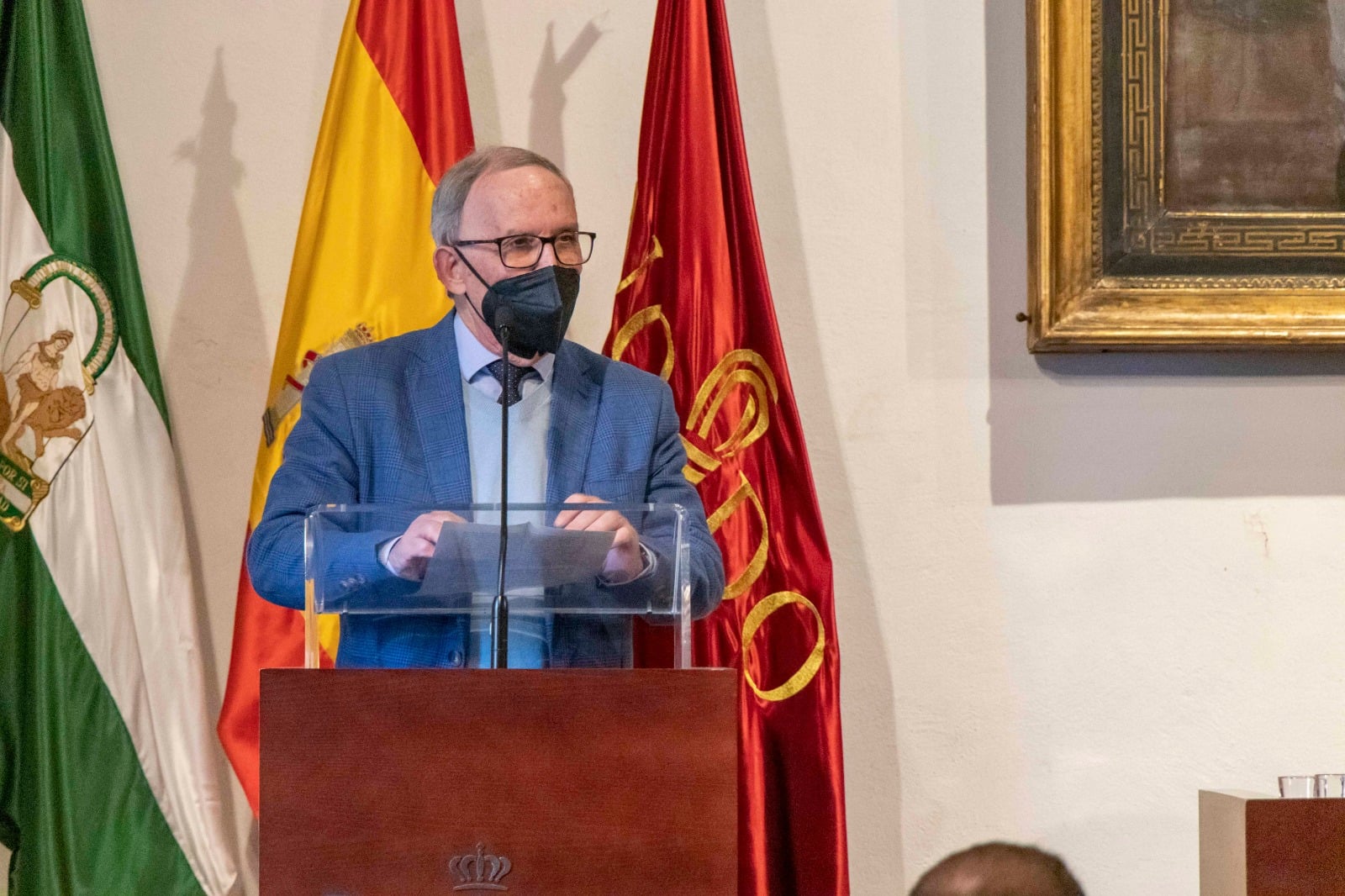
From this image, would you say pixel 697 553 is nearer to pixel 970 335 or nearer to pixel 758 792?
pixel 758 792

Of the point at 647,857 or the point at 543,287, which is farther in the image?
the point at 543,287

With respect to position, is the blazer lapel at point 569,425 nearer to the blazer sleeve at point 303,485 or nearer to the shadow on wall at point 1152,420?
the blazer sleeve at point 303,485

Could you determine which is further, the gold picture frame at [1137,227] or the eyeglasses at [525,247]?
the gold picture frame at [1137,227]

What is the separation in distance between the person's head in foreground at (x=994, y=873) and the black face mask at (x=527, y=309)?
1692 mm

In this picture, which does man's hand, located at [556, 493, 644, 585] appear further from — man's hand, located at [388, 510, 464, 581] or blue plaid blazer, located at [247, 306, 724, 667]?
blue plaid blazer, located at [247, 306, 724, 667]

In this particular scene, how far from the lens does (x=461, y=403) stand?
194 centimetres

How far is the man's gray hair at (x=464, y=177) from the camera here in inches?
80.0

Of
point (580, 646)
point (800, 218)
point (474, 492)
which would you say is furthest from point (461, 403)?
point (800, 218)

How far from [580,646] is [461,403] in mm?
470

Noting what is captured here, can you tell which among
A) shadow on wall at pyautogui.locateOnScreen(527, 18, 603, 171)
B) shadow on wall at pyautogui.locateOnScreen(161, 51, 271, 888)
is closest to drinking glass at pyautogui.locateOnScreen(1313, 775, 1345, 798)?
shadow on wall at pyautogui.locateOnScreen(527, 18, 603, 171)

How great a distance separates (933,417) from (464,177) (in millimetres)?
1304

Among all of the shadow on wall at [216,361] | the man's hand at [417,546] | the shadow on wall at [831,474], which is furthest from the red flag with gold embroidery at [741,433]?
the man's hand at [417,546]

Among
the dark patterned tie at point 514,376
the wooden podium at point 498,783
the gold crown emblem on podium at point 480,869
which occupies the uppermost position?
the dark patterned tie at point 514,376

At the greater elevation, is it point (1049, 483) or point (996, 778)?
point (1049, 483)
